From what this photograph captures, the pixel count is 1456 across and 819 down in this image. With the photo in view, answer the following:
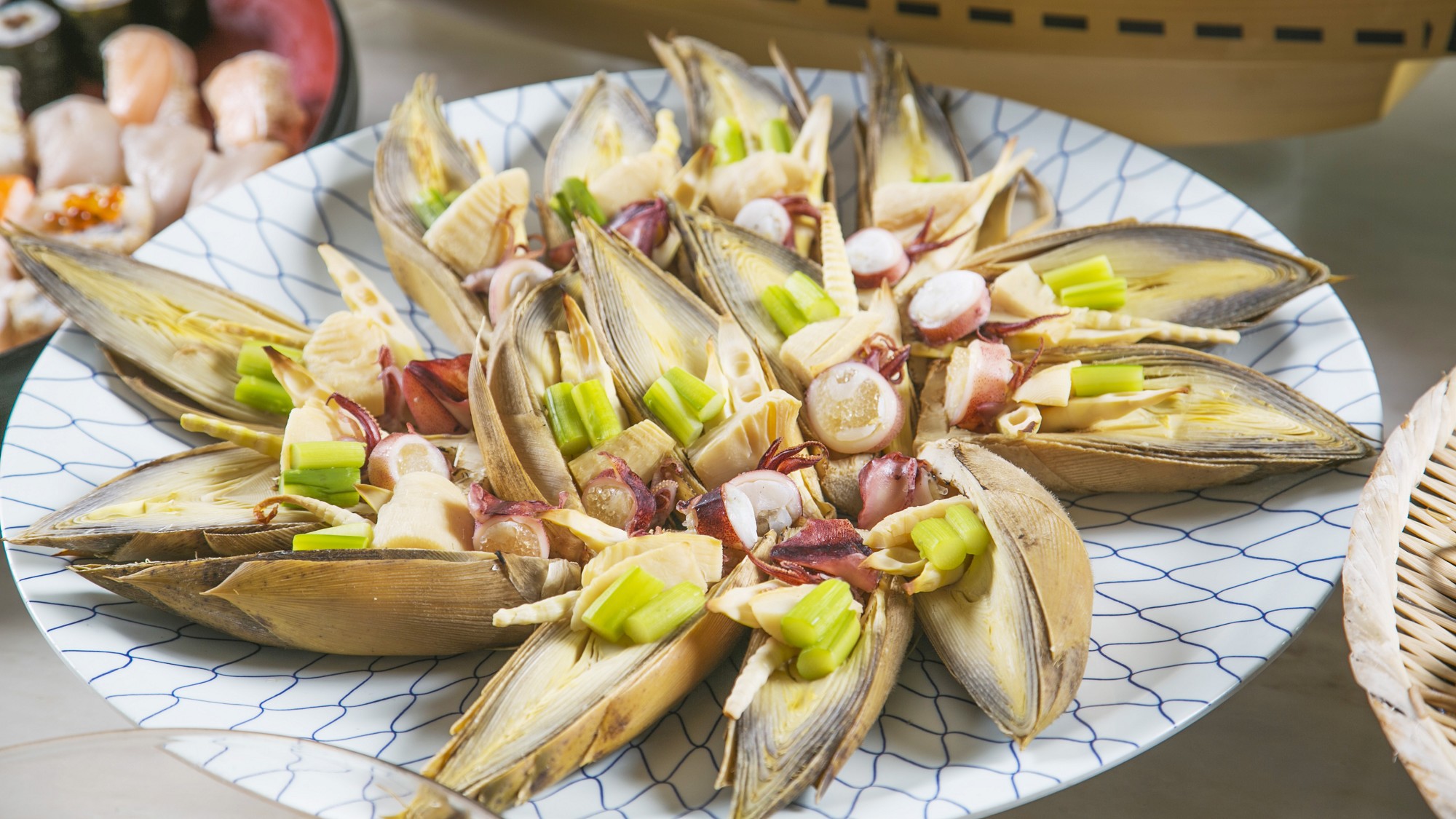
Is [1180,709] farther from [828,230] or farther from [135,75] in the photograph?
[135,75]

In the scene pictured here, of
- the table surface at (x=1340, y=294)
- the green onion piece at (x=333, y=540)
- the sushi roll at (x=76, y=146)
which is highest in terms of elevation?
the sushi roll at (x=76, y=146)

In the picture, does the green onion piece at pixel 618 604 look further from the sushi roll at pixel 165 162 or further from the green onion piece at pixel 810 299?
the sushi roll at pixel 165 162

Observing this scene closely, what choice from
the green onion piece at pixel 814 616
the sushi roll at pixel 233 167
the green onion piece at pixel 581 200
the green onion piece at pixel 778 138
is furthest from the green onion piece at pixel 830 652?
the sushi roll at pixel 233 167

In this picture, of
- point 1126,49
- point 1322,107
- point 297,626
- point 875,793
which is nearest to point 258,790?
point 297,626

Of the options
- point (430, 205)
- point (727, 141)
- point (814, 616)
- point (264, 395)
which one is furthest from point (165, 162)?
point (814, 616)

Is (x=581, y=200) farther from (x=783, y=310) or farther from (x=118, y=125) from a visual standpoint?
(x=118, y=125)
